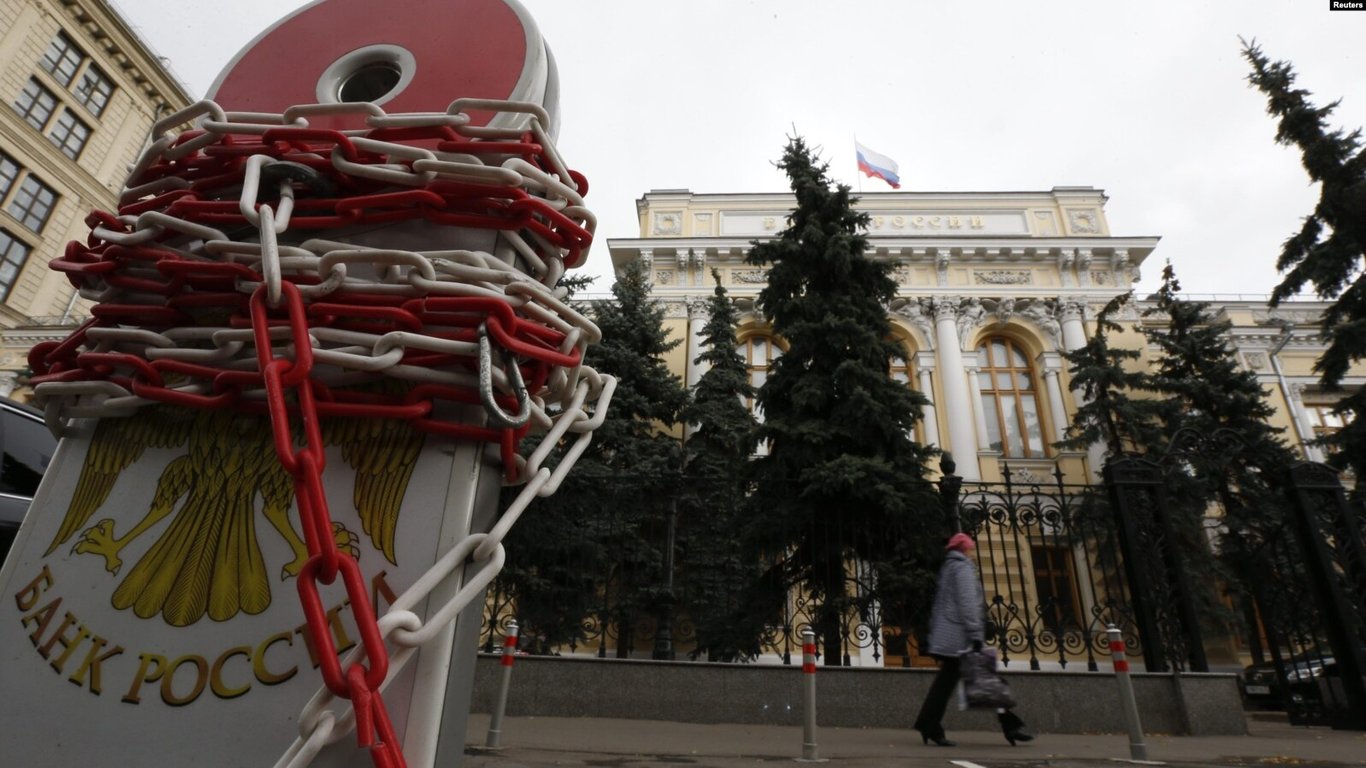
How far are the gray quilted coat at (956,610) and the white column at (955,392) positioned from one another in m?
12.9

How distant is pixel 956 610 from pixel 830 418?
5.90 m

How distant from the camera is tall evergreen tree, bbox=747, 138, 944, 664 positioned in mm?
8672

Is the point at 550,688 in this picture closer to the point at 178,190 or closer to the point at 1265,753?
the point at 1265,753

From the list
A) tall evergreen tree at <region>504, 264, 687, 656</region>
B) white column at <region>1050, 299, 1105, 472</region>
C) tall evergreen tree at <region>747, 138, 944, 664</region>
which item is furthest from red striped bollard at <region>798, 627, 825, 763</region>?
white column at <region>1050, 299, 1105, 472</region>

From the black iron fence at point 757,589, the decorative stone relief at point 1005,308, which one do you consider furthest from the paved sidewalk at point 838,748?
the decorative stone relief at point 1005,308

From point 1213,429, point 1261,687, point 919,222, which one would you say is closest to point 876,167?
point 919,222

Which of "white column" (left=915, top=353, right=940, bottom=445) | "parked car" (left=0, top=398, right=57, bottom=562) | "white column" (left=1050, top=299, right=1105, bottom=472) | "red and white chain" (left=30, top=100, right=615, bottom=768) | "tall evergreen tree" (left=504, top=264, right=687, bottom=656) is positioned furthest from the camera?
"white column" (left=1050, top=299, right=1105, bottom=472)

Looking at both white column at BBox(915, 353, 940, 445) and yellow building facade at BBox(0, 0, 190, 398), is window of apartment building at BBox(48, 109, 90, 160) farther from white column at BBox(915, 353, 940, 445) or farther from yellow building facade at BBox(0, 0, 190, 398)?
white column at BBox(915, 353, 940, 445)

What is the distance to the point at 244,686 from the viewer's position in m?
0.80

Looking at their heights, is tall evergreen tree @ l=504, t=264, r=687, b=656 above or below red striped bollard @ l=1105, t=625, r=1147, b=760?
above

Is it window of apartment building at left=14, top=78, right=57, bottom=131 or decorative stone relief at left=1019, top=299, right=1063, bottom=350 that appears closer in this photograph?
decorative stone relief at left=1019, top=299, right=1063, bottom=350

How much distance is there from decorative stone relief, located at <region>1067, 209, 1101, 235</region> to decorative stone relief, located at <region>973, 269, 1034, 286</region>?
2.27 metres

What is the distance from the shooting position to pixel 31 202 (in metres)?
23.9

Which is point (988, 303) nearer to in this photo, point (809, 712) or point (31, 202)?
point (809, 712)
